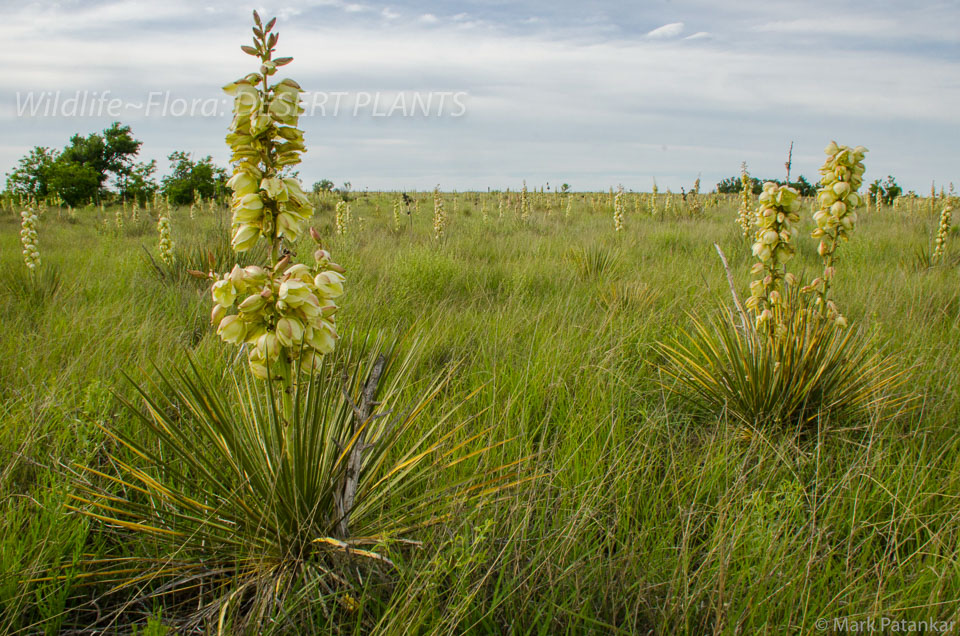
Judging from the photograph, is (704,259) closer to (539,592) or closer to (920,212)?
(539,592)

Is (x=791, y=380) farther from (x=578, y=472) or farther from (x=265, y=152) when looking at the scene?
(x=265, y=152)

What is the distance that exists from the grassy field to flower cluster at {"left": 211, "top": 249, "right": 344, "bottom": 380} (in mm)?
318

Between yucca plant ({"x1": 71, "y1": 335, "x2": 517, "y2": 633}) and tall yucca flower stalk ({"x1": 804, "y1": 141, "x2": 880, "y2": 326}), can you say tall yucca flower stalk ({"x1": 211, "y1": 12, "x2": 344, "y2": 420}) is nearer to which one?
yucca plant ({"x1": 71, "y1": 335, "x2": 517, "y2": 633})

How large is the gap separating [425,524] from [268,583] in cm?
46

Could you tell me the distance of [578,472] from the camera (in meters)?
1.94

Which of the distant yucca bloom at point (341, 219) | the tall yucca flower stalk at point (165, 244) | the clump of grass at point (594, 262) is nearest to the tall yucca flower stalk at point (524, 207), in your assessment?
the distant yucca bloom at point (341, 219)

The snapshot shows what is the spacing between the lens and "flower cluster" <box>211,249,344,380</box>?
138 cm

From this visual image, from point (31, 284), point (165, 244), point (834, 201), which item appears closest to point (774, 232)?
point (834, 201)

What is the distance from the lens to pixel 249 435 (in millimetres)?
1673

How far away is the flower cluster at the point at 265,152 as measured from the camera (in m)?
1.45

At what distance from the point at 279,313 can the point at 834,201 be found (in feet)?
9.92

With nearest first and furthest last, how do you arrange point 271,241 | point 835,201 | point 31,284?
1. point 271,241
2. point 835,201
3. point 31,284

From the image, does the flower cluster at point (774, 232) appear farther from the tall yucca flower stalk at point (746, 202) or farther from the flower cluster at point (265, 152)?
the tall yucca flower stalk at point (746, 202)

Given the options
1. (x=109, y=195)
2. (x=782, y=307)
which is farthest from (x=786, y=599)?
(x=109, y=195)
